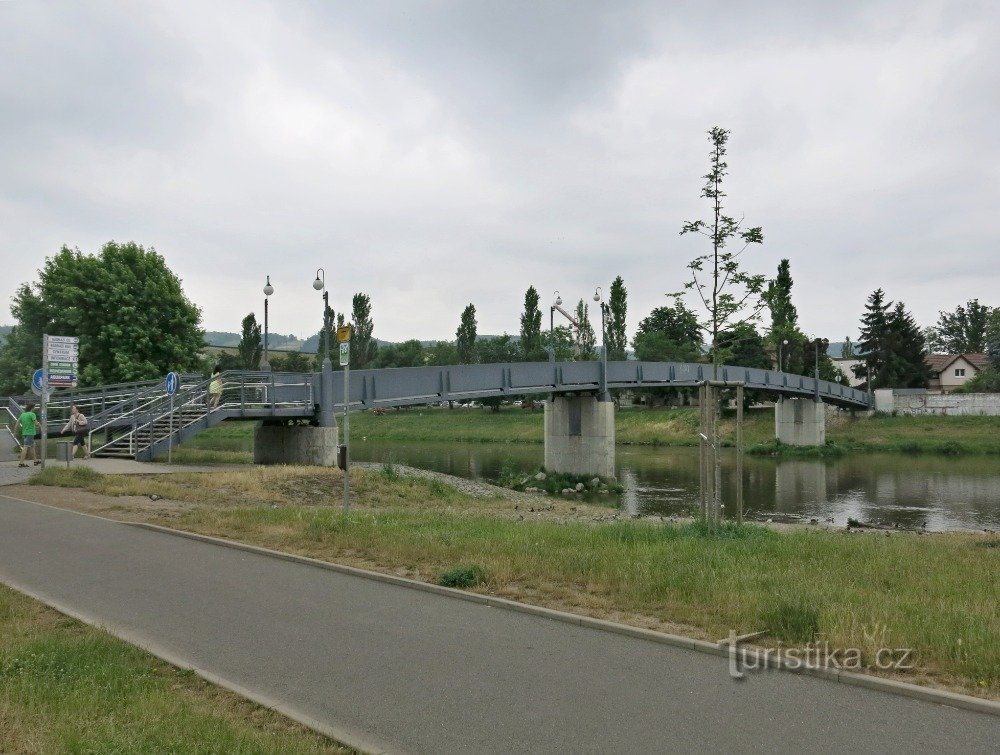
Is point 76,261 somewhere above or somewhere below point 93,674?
above

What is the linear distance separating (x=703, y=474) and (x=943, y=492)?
23.9 m

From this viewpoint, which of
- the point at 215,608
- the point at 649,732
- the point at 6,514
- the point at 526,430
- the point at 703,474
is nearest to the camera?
the point at 649,732

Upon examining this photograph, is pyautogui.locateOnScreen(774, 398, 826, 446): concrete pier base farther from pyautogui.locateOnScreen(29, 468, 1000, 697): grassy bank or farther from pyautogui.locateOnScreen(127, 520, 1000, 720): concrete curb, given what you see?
pyautogui.locateOnScreen(127, 520, 1000, 720): concrete curb

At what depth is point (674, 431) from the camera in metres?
66.7

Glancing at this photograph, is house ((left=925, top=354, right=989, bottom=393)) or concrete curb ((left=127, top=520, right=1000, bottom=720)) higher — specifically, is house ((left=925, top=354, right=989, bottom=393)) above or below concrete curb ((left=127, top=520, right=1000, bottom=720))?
above

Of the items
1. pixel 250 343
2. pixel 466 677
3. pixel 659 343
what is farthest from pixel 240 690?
pixel 250 343

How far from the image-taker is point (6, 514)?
553 inches

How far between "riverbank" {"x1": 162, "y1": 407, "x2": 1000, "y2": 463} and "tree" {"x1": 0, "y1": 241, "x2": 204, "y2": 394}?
6887 mm

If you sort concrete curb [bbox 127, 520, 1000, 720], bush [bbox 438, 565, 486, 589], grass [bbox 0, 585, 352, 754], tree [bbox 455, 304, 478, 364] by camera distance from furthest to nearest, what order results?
tree [bbox 455, 304, 478, 364] < bush [bbox 438, 565, 486, 589] < concrete curb [bbox 127, 520, 1000, 720] < grass [bbox 0, 585, 352, 754]

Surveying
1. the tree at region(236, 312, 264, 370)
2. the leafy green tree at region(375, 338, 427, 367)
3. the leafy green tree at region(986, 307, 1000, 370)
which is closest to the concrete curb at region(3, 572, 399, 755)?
the leafy green tree at region(986, 307, 1000, 370)

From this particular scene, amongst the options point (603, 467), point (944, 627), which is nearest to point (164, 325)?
point (603, 467)


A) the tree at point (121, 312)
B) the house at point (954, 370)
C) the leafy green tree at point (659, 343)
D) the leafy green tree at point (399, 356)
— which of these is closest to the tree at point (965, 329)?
the house at point (954, 370)

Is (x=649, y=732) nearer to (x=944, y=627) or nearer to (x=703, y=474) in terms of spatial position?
(x=944, y=627)

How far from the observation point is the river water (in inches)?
974
